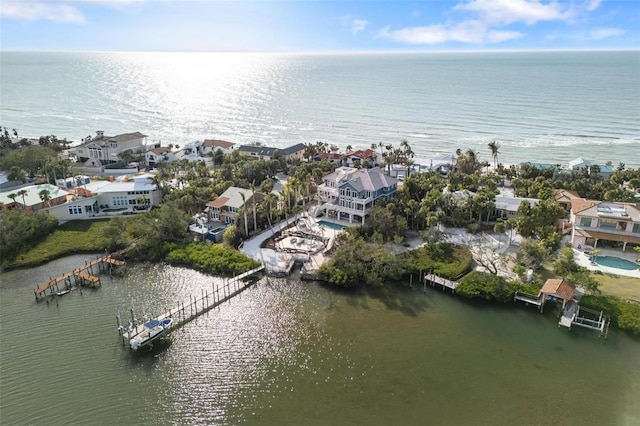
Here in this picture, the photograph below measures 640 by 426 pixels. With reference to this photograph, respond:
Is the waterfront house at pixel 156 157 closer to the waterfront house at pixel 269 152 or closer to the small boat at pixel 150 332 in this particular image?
the waterfront house at pixel 269 152

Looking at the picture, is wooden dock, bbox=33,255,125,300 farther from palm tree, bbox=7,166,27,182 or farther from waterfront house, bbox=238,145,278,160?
waterfront house, bbox=238,145,278,160

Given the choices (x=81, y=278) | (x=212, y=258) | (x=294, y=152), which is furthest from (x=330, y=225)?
(x=294, y=152)

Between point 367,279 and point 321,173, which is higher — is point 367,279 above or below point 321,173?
below

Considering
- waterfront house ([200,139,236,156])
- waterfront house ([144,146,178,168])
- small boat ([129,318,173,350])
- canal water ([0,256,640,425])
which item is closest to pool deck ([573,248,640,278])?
canal water ([0,256,640,425])

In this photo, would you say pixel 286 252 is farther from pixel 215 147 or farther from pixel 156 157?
pixel 215 147

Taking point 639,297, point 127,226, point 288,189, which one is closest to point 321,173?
point 288,189

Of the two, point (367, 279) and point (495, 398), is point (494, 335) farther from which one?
point (367, 279)
